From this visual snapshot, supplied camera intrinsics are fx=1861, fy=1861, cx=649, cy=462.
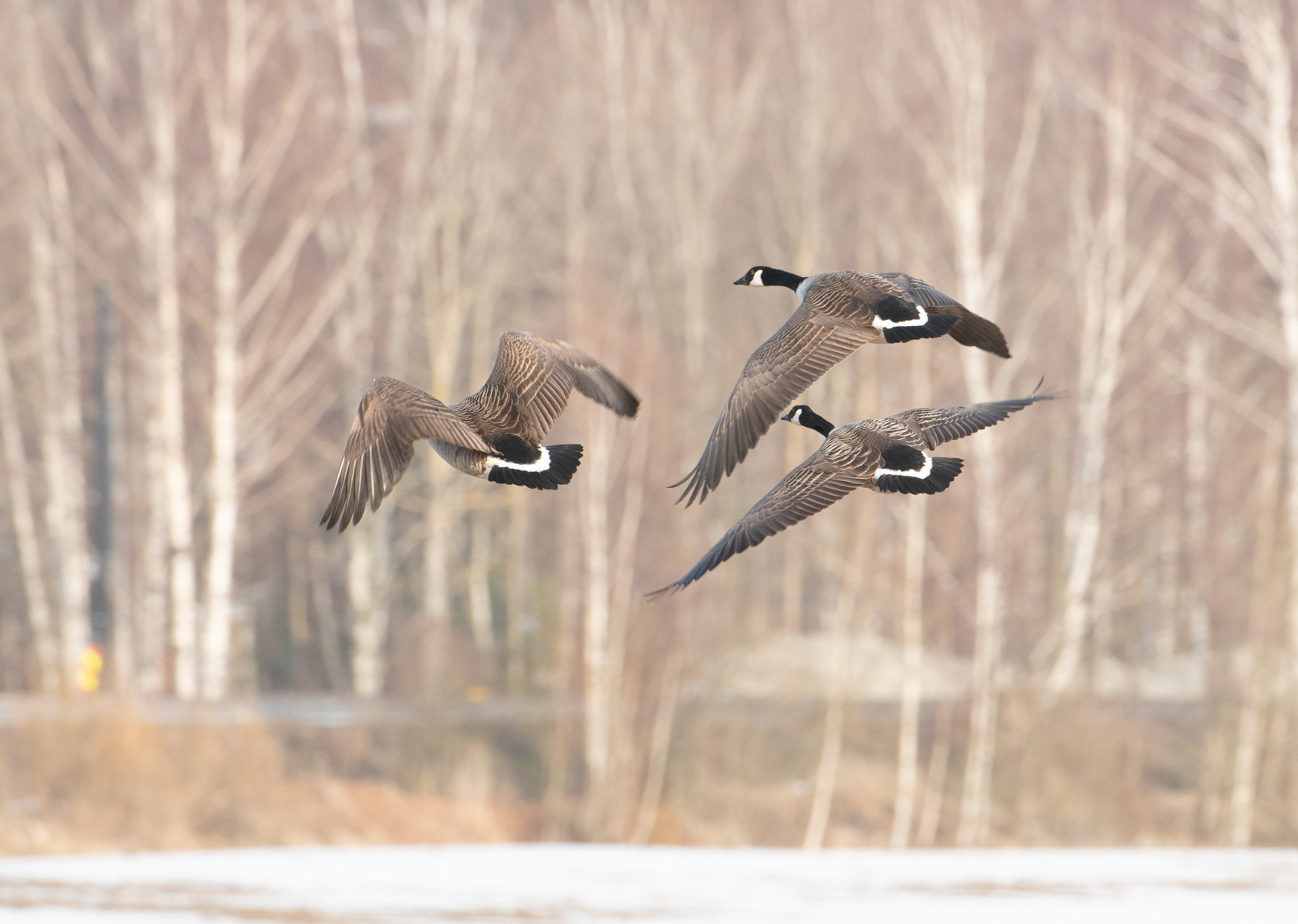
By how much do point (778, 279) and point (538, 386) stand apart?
3.92 ft

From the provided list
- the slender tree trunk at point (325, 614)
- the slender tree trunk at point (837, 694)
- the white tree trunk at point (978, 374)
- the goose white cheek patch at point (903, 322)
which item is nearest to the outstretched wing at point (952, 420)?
the goose white cheek patch at point (903, 322)

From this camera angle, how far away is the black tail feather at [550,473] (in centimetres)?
467

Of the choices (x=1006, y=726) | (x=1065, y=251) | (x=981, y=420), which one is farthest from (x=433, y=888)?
(x=1065, y=251)

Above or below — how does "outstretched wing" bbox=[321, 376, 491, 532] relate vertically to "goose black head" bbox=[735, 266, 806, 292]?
below

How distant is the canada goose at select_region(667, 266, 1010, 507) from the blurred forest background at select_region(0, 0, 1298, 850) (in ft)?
43.3

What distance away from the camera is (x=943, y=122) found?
2153 cm

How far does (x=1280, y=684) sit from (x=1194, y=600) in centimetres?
642

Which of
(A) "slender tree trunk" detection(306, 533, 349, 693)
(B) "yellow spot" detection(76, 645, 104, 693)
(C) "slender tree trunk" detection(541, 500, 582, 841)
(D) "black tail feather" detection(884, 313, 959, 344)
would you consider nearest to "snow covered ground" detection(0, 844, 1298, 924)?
(C) "slender tree trunk" detection(541, 500, 582, 841)

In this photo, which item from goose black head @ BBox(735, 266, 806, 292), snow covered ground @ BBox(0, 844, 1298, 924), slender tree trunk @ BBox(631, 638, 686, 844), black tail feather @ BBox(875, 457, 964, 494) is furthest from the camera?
slender tree trunk @ BBox(631, 638, 686, 844)

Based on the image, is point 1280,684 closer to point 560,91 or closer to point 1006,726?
point 1006,726

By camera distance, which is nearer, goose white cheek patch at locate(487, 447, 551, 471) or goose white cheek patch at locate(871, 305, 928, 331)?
goose white cheek patch at locate(487, 447, 551, 471)

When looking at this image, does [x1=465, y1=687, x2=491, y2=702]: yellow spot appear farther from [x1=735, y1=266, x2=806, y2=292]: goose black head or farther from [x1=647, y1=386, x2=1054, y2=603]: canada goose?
[x1=647, y1=386, x2=1054, y2=603]: canada goose

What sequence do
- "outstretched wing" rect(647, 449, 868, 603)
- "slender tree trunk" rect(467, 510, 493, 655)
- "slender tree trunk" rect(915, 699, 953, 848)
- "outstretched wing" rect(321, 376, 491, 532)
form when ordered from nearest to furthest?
"outstretched wing" rect(321, 376, 491, 532) → "outstretched wing" rect(647, 449, 868, 603) → "slender tree trunk" rect(915, 699, 953, 848) → "slender tree trunk" rect(467, 510, 493, 655)

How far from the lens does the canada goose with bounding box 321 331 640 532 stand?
15.0ft
